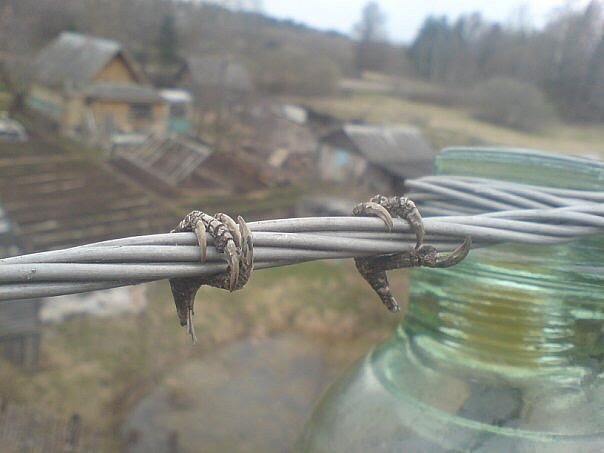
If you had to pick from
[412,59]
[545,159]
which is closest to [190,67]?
[412,59]

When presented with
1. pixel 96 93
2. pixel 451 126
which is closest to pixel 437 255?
pixel 451 126

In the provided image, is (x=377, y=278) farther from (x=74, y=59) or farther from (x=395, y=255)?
(x=74, y=59)

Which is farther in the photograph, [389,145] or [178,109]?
[178,109]

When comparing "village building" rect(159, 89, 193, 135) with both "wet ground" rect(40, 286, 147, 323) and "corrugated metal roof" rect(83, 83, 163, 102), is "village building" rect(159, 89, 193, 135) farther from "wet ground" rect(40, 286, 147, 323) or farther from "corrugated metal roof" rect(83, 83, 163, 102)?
"wet ground" rect(40, 286, 147, 323)

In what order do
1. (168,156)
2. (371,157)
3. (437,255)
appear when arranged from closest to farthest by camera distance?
(437,255) → (371,157) → (168,156)

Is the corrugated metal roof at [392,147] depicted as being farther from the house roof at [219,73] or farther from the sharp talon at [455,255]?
the sharp talon at [455,255]

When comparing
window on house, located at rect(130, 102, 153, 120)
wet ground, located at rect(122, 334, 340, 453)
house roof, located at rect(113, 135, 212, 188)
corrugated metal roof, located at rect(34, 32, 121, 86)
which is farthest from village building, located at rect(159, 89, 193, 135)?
wet ground, located at rect(122, 334, 340, 453)

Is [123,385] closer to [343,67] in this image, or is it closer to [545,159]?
[545,159]

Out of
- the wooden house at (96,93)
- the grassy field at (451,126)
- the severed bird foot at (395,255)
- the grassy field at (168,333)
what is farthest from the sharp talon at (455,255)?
the wooden house at (96,93)
